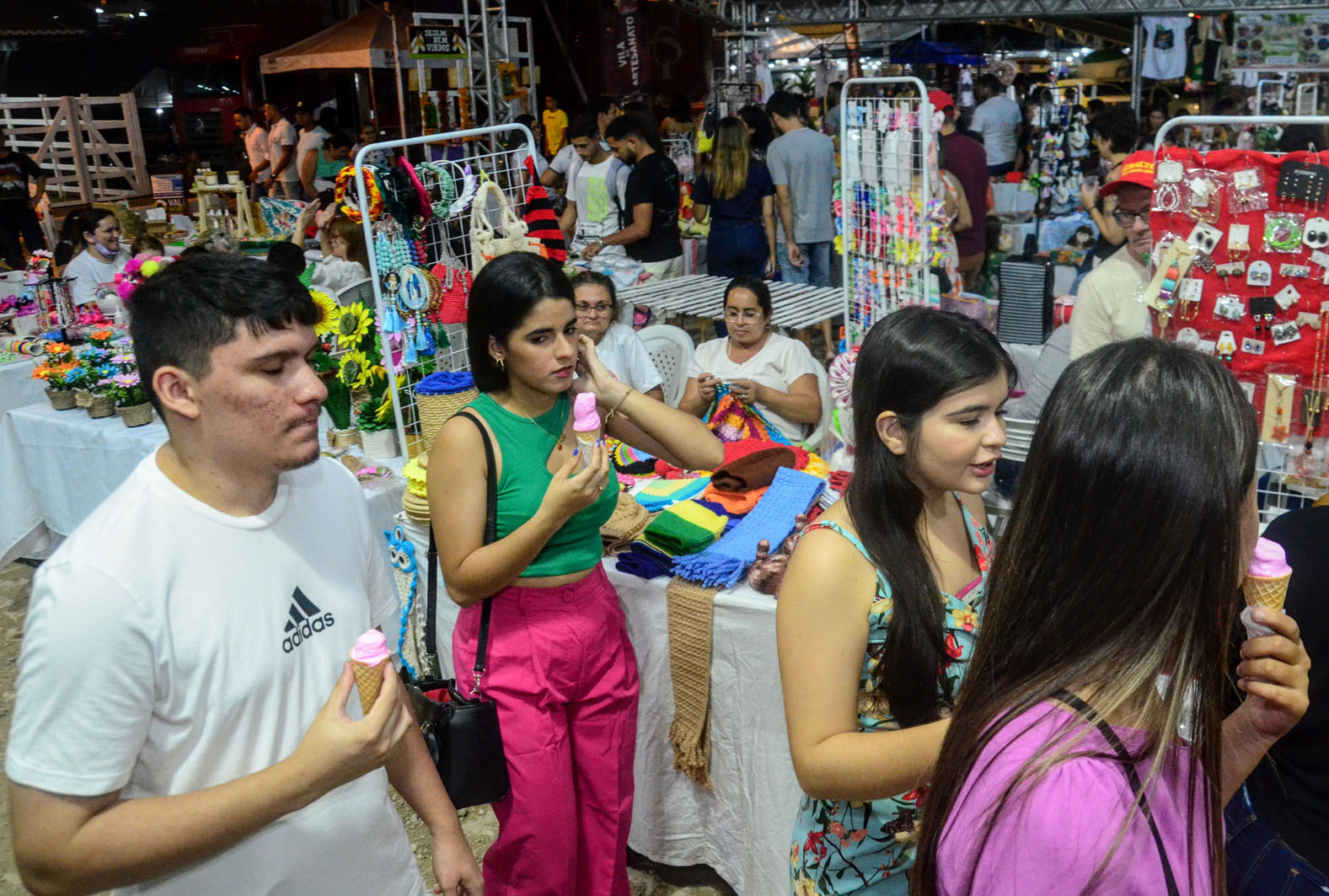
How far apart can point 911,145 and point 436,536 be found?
2.45 metres

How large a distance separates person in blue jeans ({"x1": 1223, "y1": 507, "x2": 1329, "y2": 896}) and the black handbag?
136 centimetres

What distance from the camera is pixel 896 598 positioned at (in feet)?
5.15

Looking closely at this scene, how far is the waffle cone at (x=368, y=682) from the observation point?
4.42 ft

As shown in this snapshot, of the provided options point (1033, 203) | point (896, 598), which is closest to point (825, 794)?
point (896, 598)

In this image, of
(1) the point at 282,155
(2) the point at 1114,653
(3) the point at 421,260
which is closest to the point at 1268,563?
(2) the point at 1114,653

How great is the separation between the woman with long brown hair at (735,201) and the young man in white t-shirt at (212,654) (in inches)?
231

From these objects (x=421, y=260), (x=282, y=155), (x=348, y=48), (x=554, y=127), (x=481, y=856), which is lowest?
(x=481, y=856)

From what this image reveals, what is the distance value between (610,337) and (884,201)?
1.15m

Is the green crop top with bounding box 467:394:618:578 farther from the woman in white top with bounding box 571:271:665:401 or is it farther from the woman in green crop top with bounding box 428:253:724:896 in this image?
the woman in white top with bounding box 571:271:665:401

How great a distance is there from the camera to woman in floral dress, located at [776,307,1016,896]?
1523 mm

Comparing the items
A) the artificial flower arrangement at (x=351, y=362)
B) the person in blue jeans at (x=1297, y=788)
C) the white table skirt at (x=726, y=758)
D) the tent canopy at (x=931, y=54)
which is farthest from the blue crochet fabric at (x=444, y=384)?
the tent canopy at (x=931, y=54)

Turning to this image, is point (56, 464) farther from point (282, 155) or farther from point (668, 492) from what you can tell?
point (282, 155)

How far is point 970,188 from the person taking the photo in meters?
6.68

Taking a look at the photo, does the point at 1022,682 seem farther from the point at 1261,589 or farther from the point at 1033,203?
the point at 1033,203
